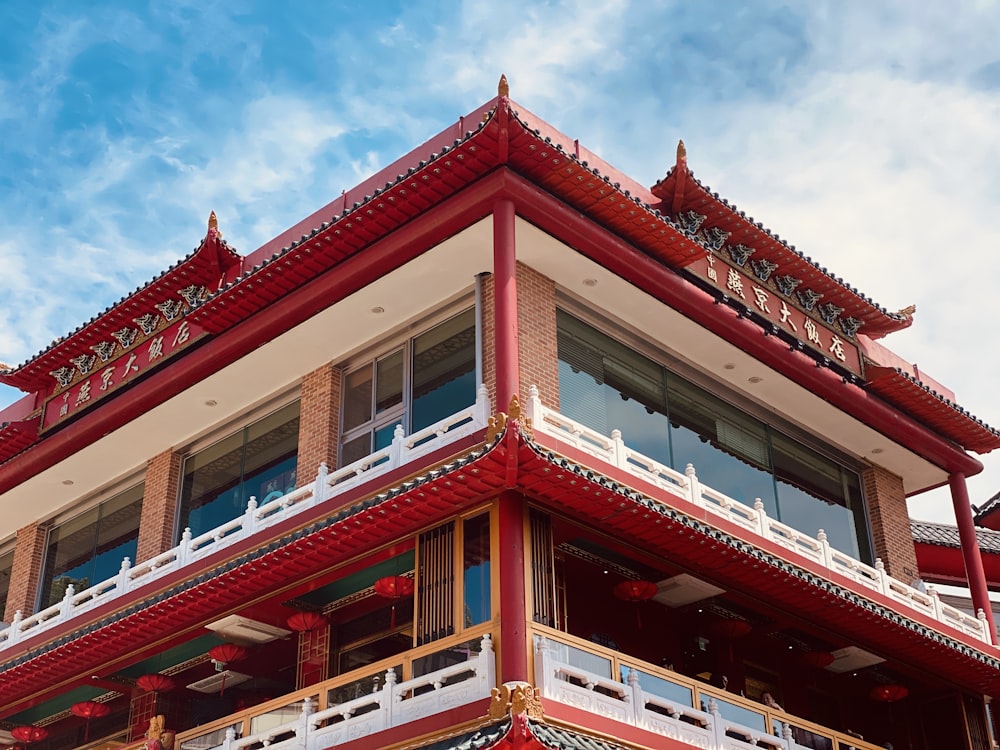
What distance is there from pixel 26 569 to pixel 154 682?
5603 mm

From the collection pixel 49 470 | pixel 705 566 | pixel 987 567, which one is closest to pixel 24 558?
pixel 49 470

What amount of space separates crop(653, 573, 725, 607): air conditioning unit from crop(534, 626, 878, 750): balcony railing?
1877 millimetres

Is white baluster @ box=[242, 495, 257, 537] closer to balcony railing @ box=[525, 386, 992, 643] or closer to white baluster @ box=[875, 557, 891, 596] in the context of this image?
balcony railing @ box=[525, 386, 992, 643]

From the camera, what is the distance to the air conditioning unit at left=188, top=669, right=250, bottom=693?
2105 centimetres

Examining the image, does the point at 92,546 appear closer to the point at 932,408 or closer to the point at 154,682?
the point at 154,682

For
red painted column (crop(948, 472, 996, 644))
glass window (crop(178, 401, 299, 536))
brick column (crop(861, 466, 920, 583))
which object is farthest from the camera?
brick column (crop(861, 466, 920, 583))

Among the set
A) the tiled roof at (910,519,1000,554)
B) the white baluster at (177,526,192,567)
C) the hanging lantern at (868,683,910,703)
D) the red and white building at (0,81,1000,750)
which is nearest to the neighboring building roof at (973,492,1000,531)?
the tiled roof at (910,519,1000,554)

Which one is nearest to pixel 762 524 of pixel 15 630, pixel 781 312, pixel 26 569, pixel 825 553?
pixel 825 553

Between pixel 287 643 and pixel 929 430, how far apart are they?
1208cm

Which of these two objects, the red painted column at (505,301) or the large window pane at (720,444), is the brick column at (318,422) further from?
the large window pane at (720,444)

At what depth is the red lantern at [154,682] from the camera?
68.3 ft

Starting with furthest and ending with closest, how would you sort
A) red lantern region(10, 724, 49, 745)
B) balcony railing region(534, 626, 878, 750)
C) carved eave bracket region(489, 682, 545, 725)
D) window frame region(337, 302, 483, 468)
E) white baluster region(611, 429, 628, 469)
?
Result: red lantern region(10, 724, 49, 745)
window frame region(337, 302, 483, 468)
white baluster region(611, 429, 628, 469)
balcony railing region(534, 626, 878, 750)
carved eave bracket region(489, 682, 545, 725)

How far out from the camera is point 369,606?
19188mm

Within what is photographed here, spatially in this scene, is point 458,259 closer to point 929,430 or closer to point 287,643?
point 287,643
